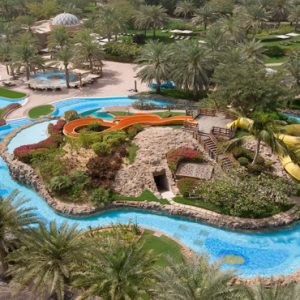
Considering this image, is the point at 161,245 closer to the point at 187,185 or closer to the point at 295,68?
the point at 187,185

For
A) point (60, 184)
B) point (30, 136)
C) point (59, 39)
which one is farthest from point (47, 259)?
point (59, 39)

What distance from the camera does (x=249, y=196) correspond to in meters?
30.7

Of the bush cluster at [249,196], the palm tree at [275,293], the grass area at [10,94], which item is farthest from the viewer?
the grass area at [10,94]

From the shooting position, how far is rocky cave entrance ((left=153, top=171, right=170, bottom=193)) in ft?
115

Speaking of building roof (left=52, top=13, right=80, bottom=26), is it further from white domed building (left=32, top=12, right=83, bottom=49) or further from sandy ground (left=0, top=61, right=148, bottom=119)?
sandy ground (left=0, top=61, right=148, bottom=119)

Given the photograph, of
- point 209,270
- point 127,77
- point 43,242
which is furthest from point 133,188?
point 127,77

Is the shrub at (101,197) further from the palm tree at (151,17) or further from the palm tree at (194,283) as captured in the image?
the palm tree at (151,17)

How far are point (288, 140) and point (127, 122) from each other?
648 inches

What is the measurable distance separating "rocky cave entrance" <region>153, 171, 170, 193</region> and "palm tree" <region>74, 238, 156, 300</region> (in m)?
14.6

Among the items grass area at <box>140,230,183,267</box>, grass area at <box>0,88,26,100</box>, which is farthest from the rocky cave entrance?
grass area at <box>0,88,26,100</box>

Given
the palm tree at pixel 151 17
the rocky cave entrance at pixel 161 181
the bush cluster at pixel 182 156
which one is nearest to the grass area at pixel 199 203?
the rocky cave entrance at pixel 161 181

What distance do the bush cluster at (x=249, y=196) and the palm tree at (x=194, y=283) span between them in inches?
471

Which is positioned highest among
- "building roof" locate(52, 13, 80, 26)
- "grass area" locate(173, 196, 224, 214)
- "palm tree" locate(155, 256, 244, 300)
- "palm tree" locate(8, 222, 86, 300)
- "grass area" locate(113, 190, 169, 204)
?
"palm tree" locate(155, 256, 244, 300)

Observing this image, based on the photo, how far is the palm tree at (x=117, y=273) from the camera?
61.6 feet
